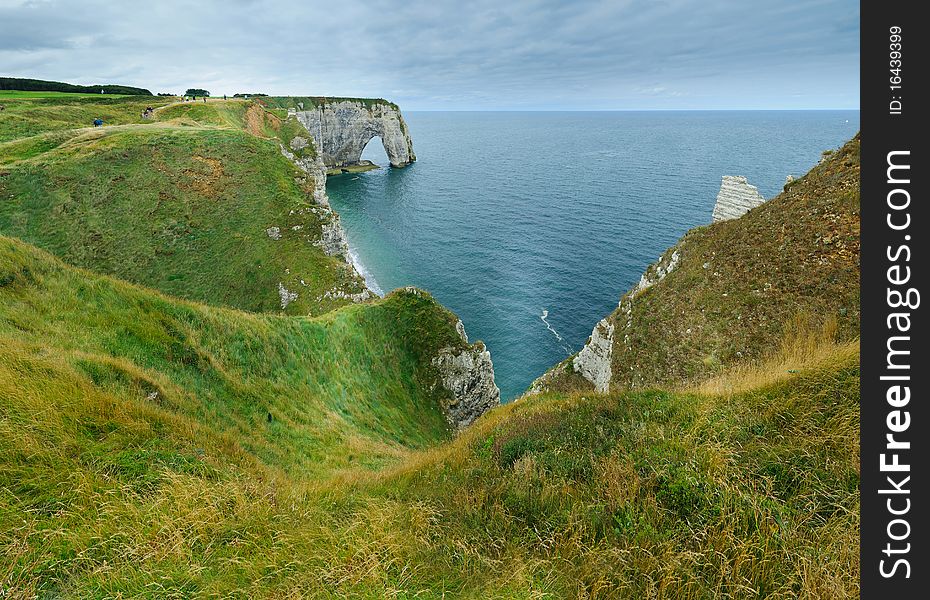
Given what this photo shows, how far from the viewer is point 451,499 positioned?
812 cm

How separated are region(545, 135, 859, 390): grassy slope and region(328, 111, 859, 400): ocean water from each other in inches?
800

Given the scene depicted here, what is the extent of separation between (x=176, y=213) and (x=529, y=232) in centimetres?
6296

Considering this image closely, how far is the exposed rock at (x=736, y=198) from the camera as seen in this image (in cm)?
3891

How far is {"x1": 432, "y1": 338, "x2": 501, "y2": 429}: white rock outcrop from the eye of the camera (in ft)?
106

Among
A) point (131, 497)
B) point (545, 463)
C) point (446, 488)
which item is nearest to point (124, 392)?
point (131, 497)

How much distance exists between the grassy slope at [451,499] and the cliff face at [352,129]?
152m

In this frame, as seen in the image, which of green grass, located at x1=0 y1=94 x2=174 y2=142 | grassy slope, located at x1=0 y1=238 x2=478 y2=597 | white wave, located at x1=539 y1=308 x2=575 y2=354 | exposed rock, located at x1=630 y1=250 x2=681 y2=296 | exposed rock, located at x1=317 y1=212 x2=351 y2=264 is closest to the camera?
grassy slope, located at x1=0 y1=238 x2=478 y2=597

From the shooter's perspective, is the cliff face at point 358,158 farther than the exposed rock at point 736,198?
Answer: No

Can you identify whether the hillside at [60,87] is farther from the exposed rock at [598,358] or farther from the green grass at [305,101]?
the exposed rock at [598,358]

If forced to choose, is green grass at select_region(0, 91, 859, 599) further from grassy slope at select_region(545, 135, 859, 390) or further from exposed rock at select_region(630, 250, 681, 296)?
exposed rock at select_region(630, 250, 681, 296)

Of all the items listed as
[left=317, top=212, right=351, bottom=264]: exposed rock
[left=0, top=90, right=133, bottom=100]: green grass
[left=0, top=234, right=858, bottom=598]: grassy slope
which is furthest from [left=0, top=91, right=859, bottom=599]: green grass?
[left=0, top=90, right=133, bottom=100]: green grass
